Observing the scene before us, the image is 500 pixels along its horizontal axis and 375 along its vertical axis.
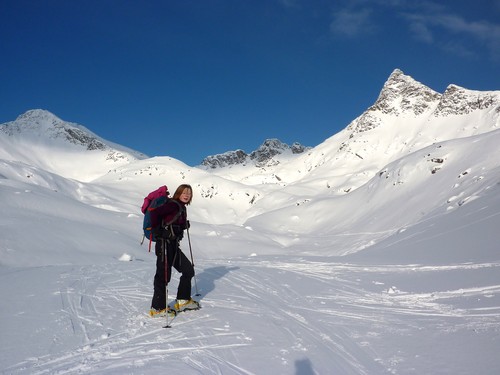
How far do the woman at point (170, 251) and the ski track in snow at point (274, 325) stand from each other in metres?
0.27

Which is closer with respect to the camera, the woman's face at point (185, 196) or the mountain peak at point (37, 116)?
the woman's face at point (185, 196)

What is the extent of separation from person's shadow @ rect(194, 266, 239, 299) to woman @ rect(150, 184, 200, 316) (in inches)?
43.3

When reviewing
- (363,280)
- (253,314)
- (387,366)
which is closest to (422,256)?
(363,280)

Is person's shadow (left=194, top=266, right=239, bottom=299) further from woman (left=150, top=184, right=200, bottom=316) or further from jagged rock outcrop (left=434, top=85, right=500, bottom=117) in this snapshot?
jagged rock outcrop (left=434, top=85, right=500, bottom=117)

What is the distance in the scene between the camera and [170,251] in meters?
6.42

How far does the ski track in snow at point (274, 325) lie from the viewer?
423cm

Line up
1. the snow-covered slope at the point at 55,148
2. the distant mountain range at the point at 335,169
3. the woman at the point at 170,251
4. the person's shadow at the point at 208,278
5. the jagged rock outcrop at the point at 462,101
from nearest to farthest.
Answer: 1. the woman at the point at 170,251
2. the person's shadow at the point at 208,278
3. the distant mountain range at the point at 335,169
4. the jagged rock outcrop at the point at 462,101
5. the snow-covered slope at the point at 55,148

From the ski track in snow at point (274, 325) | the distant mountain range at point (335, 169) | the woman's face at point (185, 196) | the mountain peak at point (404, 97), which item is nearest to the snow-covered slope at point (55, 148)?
the distant mountain range at point (335, 169)

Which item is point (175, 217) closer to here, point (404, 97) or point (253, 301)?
point (253, 301)

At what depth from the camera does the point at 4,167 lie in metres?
52.0

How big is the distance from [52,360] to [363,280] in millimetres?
7133

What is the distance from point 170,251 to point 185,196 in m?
1.00

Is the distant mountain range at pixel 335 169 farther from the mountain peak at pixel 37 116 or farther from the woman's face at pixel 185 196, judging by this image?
the woman's face at pixel 185 196

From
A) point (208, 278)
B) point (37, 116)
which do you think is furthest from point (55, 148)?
point (208, 278)
